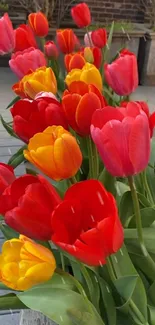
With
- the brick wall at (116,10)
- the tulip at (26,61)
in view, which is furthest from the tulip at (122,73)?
the brick wall at (116,10)

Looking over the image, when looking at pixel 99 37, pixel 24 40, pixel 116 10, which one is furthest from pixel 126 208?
pixel 116 10

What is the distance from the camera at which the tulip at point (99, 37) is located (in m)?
1.34

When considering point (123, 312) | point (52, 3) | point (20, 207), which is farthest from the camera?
point (52, 3)

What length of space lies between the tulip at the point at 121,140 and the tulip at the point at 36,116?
→ 9 cm

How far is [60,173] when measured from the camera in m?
0.54

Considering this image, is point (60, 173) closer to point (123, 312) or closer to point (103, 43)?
point (123, 312)

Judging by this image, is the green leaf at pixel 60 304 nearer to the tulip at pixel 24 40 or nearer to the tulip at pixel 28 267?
the tulip at pixel 28 267

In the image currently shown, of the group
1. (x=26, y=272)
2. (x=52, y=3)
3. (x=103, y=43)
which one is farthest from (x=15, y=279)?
(x=52, y=3)

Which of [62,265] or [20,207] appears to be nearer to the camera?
[20,207]

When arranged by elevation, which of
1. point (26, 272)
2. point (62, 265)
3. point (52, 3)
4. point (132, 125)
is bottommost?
point (52, 3)

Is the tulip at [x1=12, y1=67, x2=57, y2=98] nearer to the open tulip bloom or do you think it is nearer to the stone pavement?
the open tulip bloom

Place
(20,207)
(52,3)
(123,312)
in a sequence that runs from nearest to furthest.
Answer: (20,207)
(123,312)
(52,3)

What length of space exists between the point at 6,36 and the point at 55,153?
733 millimetres

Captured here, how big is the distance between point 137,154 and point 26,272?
0.15 meters
